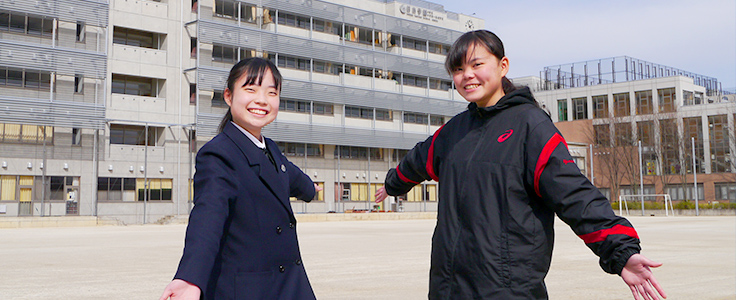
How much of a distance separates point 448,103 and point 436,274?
206 feet

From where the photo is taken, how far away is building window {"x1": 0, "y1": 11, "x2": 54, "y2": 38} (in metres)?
41.4

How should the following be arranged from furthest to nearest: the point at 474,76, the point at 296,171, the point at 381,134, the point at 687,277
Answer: the point at 381,134
the point at 687,277
the point at 296,171
the point at 474,76

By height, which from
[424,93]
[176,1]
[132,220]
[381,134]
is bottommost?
[132,220]

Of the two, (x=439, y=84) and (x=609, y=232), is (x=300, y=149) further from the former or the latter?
(x=609, y=232)

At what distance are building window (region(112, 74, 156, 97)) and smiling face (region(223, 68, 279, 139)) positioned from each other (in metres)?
45.8

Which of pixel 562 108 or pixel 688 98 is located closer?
pixel 688 98

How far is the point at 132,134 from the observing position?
4612cm

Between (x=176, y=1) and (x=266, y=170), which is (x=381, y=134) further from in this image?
(x=266, y=170)

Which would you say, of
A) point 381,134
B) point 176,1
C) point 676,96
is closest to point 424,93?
point 381,134

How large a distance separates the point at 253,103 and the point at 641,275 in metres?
2.01

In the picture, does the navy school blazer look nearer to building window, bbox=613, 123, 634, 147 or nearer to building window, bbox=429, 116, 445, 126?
building window, bbox=429, 116, 445, 126

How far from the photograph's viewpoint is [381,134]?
5916cm

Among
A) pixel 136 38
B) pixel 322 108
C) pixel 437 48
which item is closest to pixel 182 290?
pixel 136 38

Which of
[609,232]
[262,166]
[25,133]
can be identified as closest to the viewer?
[609,232]
